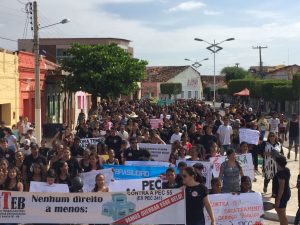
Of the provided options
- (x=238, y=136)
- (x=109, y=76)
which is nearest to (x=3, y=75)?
(x=109, y=76)

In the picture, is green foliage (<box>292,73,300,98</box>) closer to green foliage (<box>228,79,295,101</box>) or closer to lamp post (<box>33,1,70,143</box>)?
green foliage (<box>228,79,295,101</box>)

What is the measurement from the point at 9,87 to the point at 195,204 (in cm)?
2102

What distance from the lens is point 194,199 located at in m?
8.48

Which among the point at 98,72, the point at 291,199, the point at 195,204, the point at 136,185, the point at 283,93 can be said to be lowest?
the point at 291,199

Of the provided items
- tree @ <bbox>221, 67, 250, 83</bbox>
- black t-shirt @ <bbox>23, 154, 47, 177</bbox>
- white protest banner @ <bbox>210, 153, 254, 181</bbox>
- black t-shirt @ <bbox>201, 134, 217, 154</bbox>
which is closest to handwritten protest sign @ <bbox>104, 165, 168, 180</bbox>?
white protest banner @ <bbox>210, 153, 254, 181</bbox>

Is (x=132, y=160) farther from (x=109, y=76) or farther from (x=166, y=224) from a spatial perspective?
(x=109, y=76)

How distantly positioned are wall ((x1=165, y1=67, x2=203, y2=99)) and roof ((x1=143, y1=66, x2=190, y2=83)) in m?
0.70

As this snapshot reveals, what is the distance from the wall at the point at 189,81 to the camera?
99819 millimetres

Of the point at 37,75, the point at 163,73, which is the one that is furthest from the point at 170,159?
the point at 163,73

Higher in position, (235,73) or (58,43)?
(58,43)

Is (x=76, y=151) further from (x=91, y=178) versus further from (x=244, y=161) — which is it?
(x=244, y=161)

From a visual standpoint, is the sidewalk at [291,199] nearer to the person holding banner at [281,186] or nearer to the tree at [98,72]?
the person holding banner at [281,186]

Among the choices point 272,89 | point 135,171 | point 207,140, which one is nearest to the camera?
point 135,171

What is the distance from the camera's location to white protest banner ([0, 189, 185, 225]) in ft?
31.0
